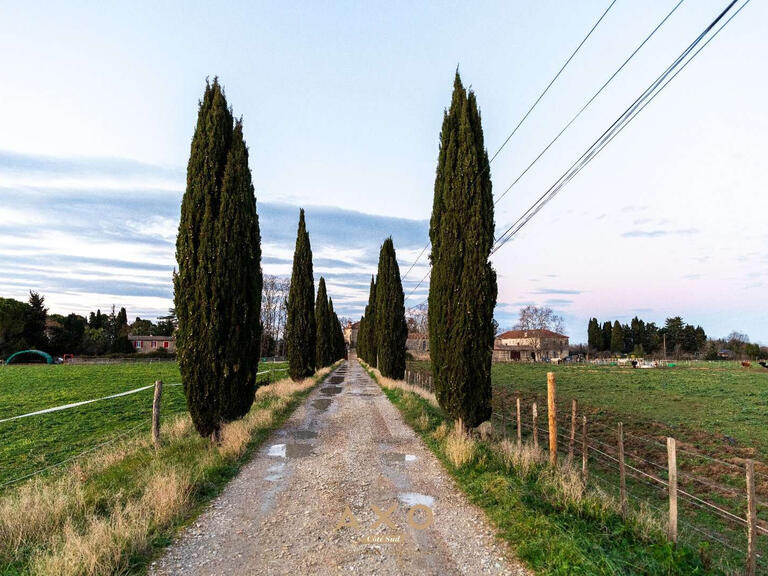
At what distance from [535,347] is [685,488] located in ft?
285

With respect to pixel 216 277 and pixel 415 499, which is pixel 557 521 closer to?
pixel 415 499

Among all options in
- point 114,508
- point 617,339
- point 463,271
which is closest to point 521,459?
point 463,271

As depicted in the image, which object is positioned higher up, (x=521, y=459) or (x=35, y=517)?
(x=521, y=459)

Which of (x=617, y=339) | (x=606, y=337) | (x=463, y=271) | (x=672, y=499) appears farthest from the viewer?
(x=606, y=337)

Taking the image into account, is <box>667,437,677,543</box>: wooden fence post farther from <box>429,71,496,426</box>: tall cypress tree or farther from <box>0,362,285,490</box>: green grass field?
<box>0,362,285,490</box>: green grass field

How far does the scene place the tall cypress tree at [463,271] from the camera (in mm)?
10250

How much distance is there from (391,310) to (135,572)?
23473mm

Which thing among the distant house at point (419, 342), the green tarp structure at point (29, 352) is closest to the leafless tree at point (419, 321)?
the distant house at point (419, 342)

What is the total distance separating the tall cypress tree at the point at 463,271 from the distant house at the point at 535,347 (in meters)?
76.4

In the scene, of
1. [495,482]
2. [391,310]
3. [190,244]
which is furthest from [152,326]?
[495,482]

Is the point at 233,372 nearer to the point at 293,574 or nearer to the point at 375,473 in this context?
the point at 375,473

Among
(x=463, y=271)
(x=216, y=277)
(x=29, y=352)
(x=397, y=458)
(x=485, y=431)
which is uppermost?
(x=463, y=271)

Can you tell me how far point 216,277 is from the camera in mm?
9414

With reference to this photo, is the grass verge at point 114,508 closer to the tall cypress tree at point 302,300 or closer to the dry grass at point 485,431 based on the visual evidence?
the dry grass at point 485,431
